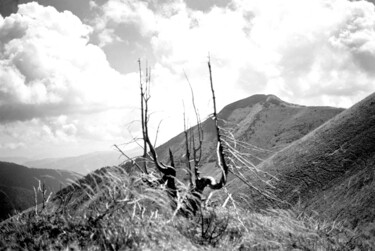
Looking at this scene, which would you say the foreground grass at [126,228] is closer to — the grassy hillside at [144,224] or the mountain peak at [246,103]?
the grassy hillside at [144,224]

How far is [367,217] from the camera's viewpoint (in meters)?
21.4

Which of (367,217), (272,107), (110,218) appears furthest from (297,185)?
(272,107)

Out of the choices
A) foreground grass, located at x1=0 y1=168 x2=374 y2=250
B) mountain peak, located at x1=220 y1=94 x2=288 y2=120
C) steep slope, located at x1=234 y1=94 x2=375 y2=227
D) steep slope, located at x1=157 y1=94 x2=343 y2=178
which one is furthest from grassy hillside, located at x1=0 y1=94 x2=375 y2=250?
mountain peak, located at x1=220 y1=94 x2=288 y2=120

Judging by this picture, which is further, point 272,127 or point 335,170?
point 272,127

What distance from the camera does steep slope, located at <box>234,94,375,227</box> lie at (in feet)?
83.2

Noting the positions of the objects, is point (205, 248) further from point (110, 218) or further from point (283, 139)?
point (283, 139)

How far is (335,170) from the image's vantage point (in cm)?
3494

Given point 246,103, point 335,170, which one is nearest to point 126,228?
point 335,170

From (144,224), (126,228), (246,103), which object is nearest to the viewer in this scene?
(126,228)

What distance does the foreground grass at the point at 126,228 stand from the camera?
3.25 metres

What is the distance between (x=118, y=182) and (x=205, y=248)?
1.64 meters

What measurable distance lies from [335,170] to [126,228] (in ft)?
123

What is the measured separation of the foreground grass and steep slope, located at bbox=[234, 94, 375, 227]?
49.8 feet

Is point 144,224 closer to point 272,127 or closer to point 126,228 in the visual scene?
point 126,228
